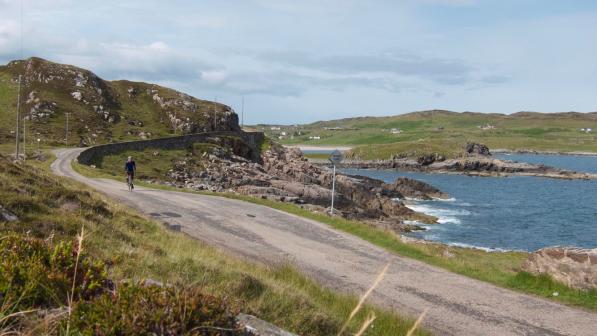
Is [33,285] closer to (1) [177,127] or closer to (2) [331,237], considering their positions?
(2) [331,237]

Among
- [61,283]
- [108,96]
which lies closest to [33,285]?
[61,283]

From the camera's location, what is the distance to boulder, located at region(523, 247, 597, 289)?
15.0m

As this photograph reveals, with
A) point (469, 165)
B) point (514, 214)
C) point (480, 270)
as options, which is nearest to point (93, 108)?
point (514, 214)

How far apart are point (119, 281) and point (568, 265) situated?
557 inches

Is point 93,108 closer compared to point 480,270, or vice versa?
point 480,270

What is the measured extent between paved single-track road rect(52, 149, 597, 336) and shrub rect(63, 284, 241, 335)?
828 cm

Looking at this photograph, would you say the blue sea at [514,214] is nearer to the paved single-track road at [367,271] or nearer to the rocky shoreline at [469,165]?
the rocky shoreline at [469,165]

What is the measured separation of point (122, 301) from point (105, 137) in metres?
80.4

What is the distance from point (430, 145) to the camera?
186000mm

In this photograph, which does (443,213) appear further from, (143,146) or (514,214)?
(143,146)

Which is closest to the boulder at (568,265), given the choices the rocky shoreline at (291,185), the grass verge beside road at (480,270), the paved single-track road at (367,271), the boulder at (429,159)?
the grass verge beside road at (480,270)

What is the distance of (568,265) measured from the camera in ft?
50.9

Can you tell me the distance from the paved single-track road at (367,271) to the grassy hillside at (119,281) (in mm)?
2601

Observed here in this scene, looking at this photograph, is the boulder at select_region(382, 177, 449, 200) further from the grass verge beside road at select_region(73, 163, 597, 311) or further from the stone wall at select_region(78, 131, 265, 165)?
the grass verge beside road at select_region(73, 163, 597, 311)
